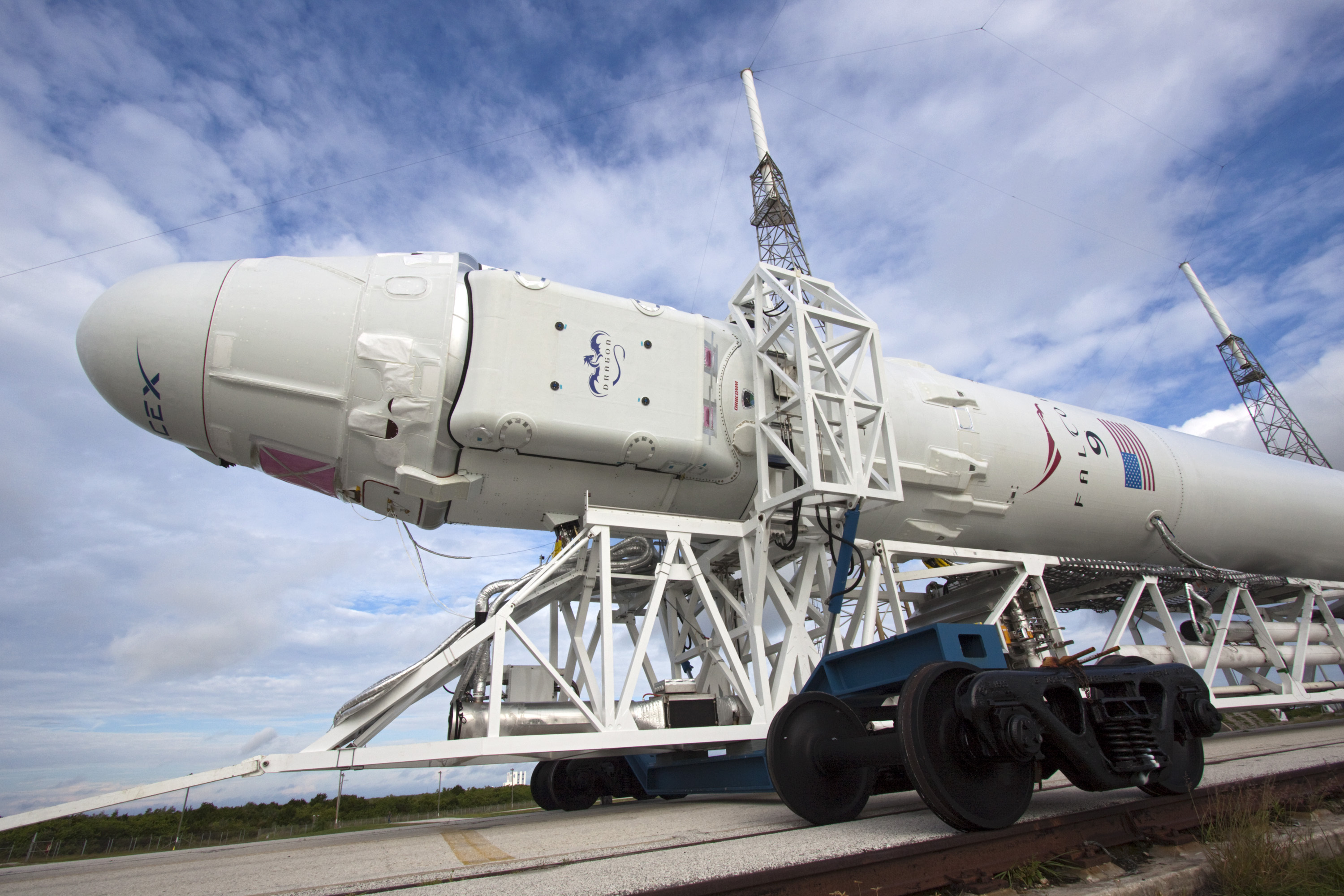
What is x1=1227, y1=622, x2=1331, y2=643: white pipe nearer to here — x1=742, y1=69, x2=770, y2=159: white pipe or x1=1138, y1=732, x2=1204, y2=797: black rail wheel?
x1=1138, y1=732, x2=1204, y2=797: black rail wheel

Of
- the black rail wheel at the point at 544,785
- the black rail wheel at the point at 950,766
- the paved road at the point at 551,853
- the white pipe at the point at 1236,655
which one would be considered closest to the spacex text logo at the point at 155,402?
the paved road at the point at 551,853

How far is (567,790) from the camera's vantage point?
777 cm

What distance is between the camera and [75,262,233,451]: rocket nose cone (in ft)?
20.2

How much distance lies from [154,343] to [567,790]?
19.8ft

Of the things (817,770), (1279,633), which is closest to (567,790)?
(817,770)

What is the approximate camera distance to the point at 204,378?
6.20 m

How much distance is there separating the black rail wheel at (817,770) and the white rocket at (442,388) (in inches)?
123

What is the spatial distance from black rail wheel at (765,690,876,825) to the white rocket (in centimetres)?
311

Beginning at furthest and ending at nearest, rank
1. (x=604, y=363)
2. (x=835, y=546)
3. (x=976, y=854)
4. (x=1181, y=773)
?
Result: (x=835, y=546)
(x=604, y=363)
(x=1181, y=773)
(x=976, y=854)

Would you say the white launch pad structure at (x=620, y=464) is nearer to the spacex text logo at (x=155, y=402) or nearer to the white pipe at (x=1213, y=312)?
the spacex text logo at (x=155, y=402)

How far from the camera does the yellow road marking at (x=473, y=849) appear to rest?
3.87 meters

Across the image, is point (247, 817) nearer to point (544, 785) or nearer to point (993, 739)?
point (544, 785)

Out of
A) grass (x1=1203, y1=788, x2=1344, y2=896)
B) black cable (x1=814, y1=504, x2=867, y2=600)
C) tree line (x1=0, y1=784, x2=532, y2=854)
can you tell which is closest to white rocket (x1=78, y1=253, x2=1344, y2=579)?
black cable (x1=814, y1=504, x2=867, y2=600)

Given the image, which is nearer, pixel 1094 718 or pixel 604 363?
pixel 1094 718
